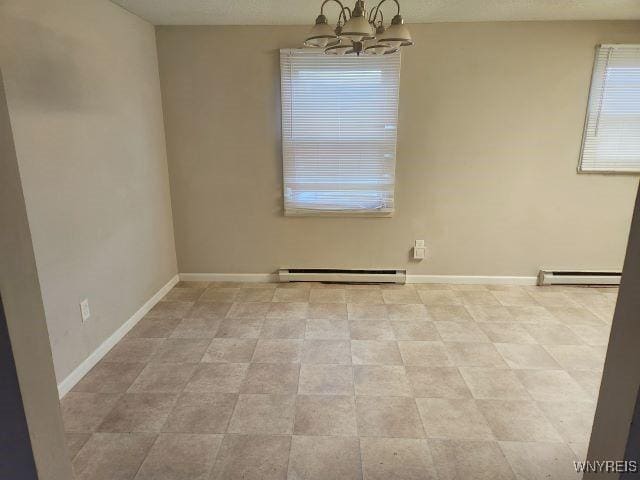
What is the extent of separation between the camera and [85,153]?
7.62 ft

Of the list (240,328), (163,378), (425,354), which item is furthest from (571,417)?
(163,378)

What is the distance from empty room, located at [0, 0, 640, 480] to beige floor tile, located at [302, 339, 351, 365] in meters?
0.02

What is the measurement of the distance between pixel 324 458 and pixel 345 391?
1.61ft

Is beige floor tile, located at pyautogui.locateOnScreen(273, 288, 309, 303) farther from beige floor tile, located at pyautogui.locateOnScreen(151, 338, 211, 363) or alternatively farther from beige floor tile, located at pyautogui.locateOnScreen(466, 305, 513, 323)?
beige floor tile, located at pyautogui.locateOnScreen(466, 305, 513, 323)

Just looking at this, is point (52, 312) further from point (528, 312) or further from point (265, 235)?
point (528, 312)

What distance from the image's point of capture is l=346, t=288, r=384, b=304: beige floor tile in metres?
3.38

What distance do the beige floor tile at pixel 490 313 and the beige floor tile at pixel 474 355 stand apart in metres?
0.42

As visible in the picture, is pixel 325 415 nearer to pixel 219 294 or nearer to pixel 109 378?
pixel 109 378

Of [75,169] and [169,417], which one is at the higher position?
[75,169]

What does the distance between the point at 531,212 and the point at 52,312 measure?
3.71 metres

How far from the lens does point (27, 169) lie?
1858 millimetres

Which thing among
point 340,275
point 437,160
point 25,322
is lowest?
point 340,275

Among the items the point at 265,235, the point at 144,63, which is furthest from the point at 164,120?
the point at 265,235

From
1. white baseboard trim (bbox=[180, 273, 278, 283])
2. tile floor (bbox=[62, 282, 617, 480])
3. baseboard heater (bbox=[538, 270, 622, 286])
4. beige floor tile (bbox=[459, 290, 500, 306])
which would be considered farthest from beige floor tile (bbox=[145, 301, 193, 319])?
baseboard heater (bbox=[538, 270, 622, 286])
